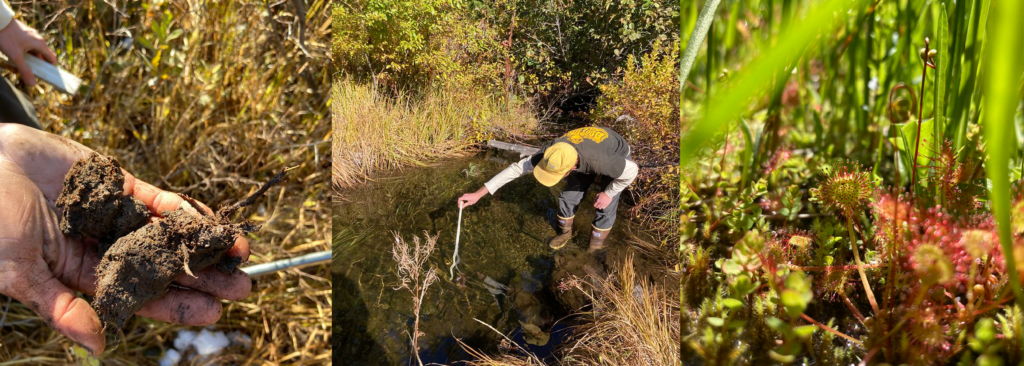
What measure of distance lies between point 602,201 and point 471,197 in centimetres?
Answer: 35

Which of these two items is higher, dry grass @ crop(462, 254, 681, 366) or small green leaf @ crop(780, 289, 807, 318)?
small green leaf @ crop(780, 289, 807, 318)

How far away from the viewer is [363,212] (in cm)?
147

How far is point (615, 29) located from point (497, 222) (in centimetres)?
59

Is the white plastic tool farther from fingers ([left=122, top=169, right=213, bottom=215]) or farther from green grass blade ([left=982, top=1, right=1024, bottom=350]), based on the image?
green grass blade ([left=982, top=1, right=1024, bottom=350])

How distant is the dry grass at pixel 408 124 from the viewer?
4.61 ft

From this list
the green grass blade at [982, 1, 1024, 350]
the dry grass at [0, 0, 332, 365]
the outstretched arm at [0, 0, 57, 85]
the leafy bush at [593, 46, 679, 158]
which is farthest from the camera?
the dry grass at [0, 0, 332, 365]

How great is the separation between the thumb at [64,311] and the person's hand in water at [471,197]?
35.2 inches

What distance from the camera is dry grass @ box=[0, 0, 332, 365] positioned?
2.44 m

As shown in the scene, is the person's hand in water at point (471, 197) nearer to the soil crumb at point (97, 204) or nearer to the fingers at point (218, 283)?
the fingers at point (218, 283)

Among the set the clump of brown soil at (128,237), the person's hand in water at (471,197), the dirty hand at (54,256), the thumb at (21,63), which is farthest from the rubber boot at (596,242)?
the thumb at (21,63)

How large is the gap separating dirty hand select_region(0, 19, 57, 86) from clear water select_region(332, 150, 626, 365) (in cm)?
141

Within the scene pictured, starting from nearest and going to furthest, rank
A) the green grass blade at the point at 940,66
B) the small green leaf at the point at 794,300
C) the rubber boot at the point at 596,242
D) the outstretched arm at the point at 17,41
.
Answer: the small green leaf at the point at 794,300
the green grass blade at the point at 940,66
the rubber boot at the point at 596,242
the outstretched arm at the point at 17,41

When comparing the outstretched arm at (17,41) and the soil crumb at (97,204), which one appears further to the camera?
the outstretched arm at (17,41)

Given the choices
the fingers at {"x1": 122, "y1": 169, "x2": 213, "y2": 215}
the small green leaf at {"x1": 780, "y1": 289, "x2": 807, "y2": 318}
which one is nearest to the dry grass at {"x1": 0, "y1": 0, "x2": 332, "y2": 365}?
the fingers at {"x1": 122, "y1": 169, "x2": 213, "y2": 215}
